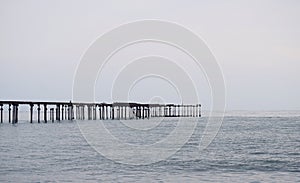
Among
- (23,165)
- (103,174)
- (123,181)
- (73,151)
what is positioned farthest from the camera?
(73,151)

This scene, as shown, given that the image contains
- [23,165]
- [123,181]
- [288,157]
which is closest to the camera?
[123,181]

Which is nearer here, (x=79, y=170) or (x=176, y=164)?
(x=79, y=170)

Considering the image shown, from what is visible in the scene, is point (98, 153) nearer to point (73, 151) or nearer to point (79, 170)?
point (73, 151)

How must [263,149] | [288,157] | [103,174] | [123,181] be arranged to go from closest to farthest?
[123,181] → [103,174] → [288,157] → [263,149]

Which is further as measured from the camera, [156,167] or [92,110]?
[92,110]

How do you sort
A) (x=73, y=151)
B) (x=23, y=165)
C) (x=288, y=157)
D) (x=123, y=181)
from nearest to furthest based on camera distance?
1. (x=123, y=181)
2. (x=23, y=165)
3. (x=288, y=157)
4. (x=73, y=151)

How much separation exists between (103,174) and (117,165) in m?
2.76

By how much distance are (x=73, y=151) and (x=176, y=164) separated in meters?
7.71

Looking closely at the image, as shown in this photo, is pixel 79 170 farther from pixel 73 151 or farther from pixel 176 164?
pixel 73 151

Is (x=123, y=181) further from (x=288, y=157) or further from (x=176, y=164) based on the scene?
(x=288, y=157)

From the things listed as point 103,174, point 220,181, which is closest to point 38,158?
point 103,174

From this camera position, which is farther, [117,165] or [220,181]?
[117,165]

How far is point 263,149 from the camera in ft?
98.0

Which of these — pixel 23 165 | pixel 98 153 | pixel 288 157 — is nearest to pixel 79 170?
pixel 23 165
